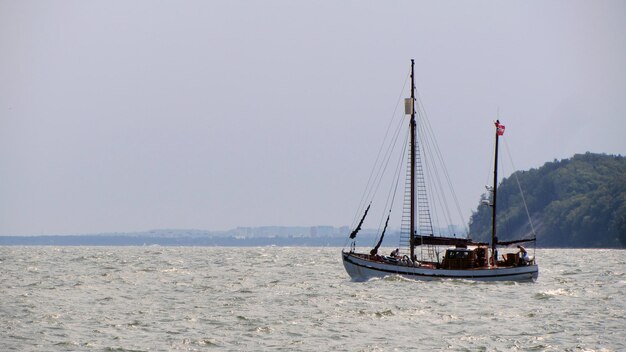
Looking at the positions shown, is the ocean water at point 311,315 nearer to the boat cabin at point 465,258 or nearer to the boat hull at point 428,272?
the boat hull at point 428,272

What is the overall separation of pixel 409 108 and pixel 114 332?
3902cm

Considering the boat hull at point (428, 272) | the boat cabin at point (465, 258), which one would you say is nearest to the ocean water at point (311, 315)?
the boat hull at point (428, 272)

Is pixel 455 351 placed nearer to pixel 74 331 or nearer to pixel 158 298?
pixel 74 331

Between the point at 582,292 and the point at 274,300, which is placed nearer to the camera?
the point at 274,300

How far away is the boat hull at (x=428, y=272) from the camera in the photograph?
68.0 m

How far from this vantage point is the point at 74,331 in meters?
39.7

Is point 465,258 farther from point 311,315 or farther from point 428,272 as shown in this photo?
point 311,315

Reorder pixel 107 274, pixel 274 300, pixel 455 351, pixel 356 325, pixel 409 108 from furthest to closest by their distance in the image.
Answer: pixel 107 274, pixel 409 108, pixel 274 300, pixel 356 325, pixel 455 351

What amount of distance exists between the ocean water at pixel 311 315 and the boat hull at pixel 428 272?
2.50 feet

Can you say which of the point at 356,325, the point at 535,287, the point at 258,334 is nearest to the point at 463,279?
the point at 535,287

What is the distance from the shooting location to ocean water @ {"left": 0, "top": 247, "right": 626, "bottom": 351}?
121 feet

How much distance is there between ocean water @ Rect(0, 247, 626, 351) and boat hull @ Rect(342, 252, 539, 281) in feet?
2.50

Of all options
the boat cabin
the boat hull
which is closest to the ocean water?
the boat hull

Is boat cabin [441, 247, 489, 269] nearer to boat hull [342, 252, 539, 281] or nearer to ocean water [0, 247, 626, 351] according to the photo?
boat hull [342, 252, 539, 281]
